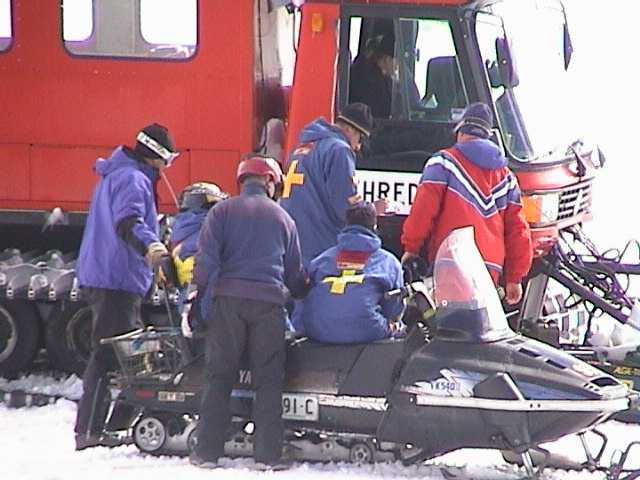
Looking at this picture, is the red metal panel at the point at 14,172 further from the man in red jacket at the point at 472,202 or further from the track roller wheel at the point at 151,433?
the man in red jacket at the point at 472,202

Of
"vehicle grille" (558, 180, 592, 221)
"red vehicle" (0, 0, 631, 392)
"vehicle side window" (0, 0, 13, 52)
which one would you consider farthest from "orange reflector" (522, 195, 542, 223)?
"vehicle side window" (0, 0, 13, 52)

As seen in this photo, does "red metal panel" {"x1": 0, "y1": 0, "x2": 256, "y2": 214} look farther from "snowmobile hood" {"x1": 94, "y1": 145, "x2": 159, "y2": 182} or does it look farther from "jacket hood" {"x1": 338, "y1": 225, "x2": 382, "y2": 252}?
"jacket hood" {"x1": 338, "y1": 225, "x2": 382, "y2": 252}

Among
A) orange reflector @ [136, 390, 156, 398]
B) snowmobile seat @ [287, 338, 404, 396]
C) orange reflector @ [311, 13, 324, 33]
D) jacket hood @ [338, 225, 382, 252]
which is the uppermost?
orange reflector @ [311, 13, 324, 33]

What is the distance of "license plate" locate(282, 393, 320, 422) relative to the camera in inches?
274

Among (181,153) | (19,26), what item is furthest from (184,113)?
(19,26)

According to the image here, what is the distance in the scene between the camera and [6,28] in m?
9.11

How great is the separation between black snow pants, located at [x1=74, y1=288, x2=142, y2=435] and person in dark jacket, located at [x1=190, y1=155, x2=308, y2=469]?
701 mm

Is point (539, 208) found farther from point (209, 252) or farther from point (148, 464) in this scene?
point (148, 464)

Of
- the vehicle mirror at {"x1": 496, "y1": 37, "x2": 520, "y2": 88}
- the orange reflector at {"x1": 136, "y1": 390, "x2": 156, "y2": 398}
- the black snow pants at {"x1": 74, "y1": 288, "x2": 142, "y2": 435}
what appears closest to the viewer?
the orange reflector at {"x1": 136, "y1": 390, "x2": 156, "y2": 398}

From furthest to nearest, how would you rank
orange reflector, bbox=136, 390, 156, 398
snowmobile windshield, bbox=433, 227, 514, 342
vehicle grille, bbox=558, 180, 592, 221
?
vehicle grille, bbox=558, 180, 592, 221
orange reflector, bbox=136, 390, 156, 398
snowmobile windshield, bbox=433, 227, 514, 342

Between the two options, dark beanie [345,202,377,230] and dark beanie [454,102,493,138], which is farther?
dark beanie [454,102,493,138]

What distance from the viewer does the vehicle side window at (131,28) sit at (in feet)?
29.6

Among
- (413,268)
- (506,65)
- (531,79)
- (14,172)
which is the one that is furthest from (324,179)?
(14,172)

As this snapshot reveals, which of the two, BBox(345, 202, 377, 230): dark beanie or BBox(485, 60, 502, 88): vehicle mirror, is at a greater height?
BBox(485, 60, 502, 88): vehicle mirror
